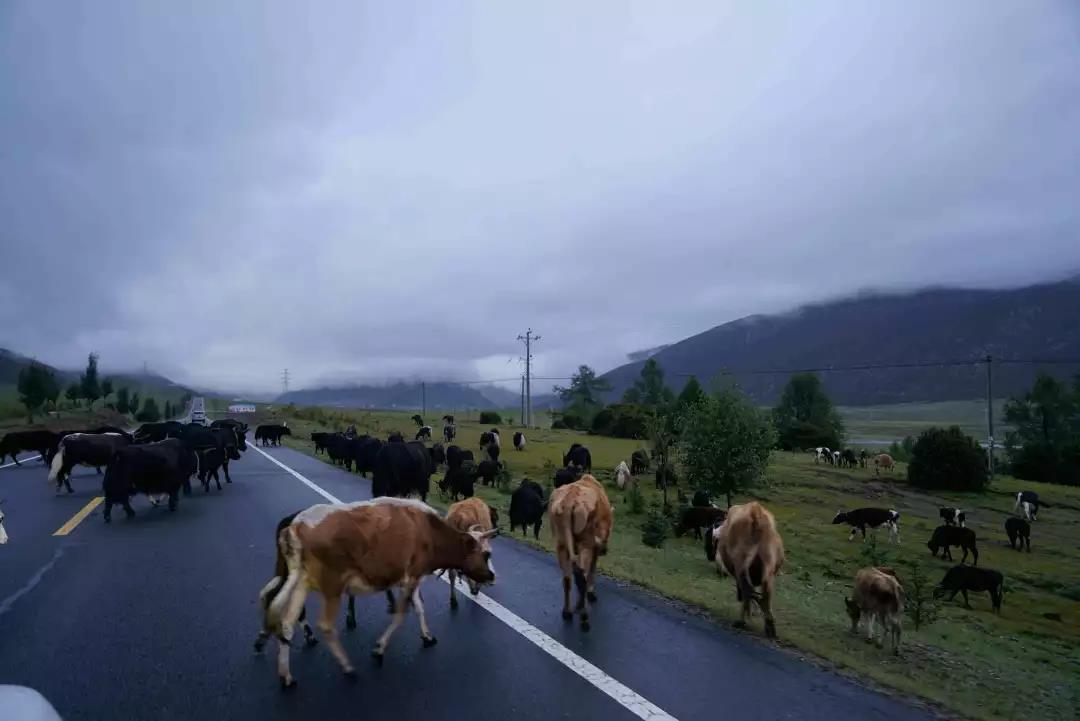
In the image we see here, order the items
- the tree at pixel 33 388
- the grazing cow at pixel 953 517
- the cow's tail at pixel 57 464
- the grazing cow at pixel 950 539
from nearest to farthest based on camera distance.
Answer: the cow's tail at pixel 57 464
the grazing cow at pixel 950 539
the grazing cow at pixel 953 517
the tree at pixel 33 388

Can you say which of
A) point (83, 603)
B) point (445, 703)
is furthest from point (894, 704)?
point (83, 603)

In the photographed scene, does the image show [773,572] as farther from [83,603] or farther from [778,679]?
[83,603]

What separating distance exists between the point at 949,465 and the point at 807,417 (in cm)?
4458

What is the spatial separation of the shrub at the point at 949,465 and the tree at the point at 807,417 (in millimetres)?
24247

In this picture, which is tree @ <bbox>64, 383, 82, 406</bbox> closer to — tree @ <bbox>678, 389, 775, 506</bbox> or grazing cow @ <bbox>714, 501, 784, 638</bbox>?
tree @ <bbox>678, 389, 775, 506</bbox>

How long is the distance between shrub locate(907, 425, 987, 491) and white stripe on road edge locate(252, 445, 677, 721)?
145 feet

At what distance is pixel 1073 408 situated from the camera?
210 ft

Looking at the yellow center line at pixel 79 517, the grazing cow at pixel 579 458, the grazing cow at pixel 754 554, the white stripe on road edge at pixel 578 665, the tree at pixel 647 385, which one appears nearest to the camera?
the white stripe on road edge at pixel 578 665

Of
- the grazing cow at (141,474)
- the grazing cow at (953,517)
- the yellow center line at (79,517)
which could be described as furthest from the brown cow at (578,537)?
the grazing cow at (953,517)

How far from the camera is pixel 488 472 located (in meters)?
25.0

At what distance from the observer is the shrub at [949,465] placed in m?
42.7

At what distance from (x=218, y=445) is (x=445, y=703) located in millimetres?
18070

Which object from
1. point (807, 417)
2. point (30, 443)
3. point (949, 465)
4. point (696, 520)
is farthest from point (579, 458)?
point (807, 417)

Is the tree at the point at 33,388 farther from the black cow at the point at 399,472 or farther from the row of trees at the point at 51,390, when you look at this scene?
the black cow at the point at 399,472
